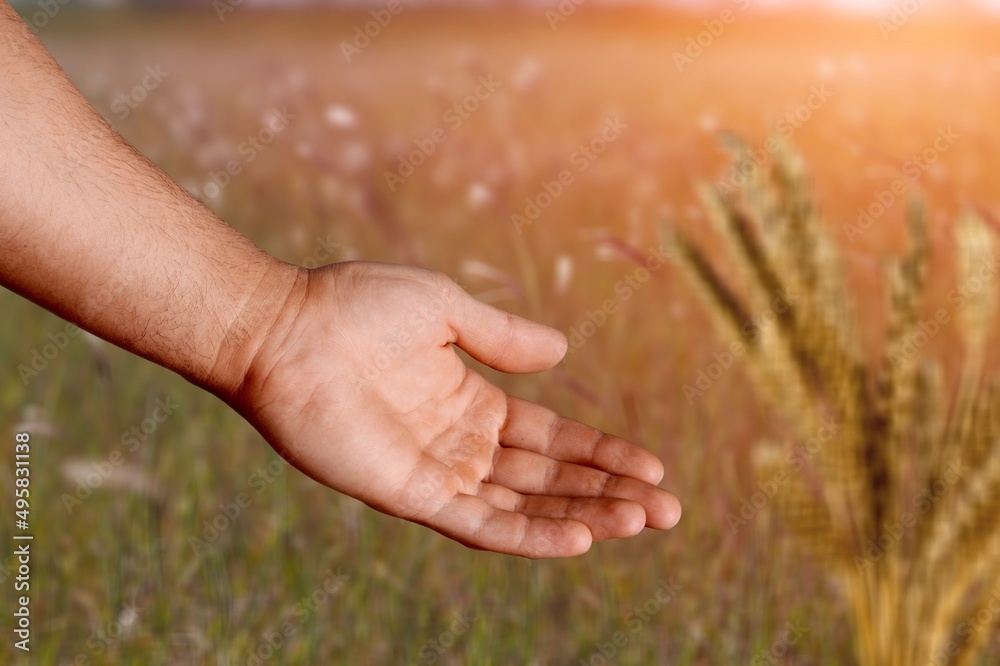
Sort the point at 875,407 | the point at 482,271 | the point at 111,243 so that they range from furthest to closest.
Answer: the point at 482,271 < the point at 875,407 < the point at 111,243

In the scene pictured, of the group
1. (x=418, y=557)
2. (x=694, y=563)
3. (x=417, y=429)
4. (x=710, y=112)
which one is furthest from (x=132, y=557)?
(x=710, y=112)

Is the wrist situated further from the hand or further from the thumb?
the thumb

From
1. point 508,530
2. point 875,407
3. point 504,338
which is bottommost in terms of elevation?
point 508,530

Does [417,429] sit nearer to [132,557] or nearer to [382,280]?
[382,280]

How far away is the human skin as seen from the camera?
32.4 inches

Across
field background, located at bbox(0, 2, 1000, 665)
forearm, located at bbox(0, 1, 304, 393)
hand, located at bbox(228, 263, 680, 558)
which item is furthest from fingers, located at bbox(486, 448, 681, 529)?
forearm, located at bbox(0, 1, 304, 393)

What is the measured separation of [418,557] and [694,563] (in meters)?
0.38

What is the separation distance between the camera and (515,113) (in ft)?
5.12

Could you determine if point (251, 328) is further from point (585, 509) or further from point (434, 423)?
point (585, 509)

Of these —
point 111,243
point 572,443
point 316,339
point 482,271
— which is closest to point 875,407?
point 572,443

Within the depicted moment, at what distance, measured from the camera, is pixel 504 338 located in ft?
3.01

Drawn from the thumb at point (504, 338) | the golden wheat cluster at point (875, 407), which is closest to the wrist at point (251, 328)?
the thumb at point (504, 338)

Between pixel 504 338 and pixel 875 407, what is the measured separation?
399 millimetres

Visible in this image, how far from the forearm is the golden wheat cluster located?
482 mm
